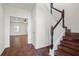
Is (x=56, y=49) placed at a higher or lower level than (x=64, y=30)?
lower

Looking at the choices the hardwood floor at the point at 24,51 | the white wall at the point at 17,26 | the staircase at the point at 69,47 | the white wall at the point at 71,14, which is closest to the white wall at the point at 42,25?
the hardwood floor at the point at 24,51

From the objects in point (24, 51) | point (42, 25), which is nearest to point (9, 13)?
point (42, 25)

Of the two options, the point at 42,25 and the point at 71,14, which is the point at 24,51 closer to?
A: the point at 42,25

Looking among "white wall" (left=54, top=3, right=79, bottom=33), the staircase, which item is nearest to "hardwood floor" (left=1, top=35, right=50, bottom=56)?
the staircase

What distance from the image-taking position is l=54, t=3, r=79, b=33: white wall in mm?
4856

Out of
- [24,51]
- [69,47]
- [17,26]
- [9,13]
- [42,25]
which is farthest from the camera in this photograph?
[17,26]

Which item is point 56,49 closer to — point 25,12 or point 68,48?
point 68,48

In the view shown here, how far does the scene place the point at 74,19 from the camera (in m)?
4.93

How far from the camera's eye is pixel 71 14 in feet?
16.4

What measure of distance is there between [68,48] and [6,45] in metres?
3.30

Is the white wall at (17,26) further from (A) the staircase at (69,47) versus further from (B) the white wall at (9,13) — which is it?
(A) the staircase at (69,47)

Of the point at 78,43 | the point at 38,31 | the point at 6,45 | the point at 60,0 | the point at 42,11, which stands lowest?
the point at 6,45

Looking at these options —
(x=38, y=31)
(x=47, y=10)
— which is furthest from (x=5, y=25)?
(x=47, y=10)

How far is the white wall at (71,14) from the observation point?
4.86 metres
